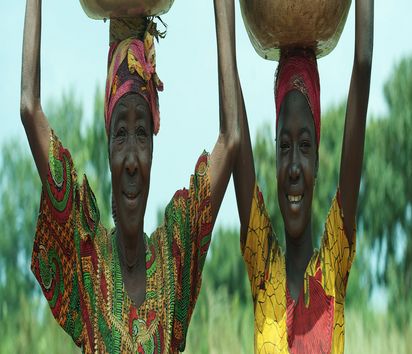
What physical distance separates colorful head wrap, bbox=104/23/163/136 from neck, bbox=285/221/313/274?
710mm

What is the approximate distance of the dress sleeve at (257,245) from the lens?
5414mm

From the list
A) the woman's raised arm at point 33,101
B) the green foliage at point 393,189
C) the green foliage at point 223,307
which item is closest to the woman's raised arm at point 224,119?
the woman's raised arm at point 33,101

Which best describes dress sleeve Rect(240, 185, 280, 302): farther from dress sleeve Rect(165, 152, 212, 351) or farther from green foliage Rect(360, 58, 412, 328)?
green foliage Rect(360, 58, 412, 328)

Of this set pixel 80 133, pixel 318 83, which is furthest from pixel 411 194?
pixel 318 83

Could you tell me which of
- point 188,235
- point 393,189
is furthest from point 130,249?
point 393,189

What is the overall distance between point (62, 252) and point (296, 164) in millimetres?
929

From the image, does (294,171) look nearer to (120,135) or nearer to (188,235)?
(188,235)

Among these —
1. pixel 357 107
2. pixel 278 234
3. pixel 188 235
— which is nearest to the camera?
pixel 188 235

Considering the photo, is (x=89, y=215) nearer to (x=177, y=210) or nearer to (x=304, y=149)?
(x=177, y=210)

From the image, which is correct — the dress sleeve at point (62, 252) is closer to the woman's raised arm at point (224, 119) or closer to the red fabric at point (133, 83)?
the red fabric at point (133, 83)

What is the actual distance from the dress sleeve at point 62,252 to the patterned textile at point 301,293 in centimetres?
71

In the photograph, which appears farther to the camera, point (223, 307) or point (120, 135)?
point (223, 307)

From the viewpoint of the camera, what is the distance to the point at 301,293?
5.37 m

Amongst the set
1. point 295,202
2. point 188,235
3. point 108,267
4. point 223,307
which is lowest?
point 108,267
